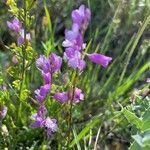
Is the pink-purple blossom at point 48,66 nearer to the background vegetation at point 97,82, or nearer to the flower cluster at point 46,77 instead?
the flower cluster at point 46,77

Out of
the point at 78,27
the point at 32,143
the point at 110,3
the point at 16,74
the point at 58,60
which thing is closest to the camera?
the point at 78,27

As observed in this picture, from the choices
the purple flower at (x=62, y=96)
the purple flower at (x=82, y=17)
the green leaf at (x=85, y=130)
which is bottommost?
the green leaf at (x=85, y=130)

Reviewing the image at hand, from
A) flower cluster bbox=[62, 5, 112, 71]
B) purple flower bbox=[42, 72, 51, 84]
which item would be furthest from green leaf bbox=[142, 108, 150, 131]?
purple flower bbox=[42, 72, 51, 84]

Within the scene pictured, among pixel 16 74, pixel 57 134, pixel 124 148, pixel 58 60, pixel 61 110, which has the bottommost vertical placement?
pixel 124 148

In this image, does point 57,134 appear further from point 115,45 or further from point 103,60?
point 115,45

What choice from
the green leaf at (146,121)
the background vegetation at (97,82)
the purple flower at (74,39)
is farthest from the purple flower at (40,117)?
the green leaf at (146,121)

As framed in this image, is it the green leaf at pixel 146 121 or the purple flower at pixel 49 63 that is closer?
the green leaf at pixel 146 121

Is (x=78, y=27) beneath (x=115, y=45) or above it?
above

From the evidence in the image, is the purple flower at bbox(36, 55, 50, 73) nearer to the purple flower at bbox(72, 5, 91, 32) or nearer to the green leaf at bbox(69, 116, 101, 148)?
the purple flower at bbox(72, 5, 91, 32)

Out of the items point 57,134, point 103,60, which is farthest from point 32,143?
point 103,60
